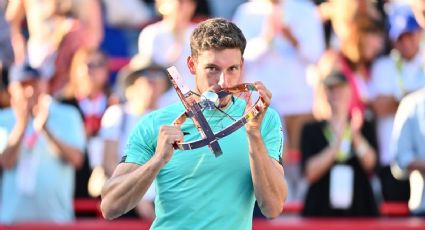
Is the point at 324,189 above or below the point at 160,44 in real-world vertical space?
below

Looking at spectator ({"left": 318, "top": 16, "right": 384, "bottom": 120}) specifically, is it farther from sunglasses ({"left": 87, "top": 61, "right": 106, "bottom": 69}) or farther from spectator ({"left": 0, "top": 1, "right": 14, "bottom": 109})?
spectator ({"left": 0, "top": 1, "right": 14, "bottom": 109})

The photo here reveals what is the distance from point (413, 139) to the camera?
920 centimetres

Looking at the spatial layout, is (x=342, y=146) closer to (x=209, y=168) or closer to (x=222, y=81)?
(x=209, y=168)

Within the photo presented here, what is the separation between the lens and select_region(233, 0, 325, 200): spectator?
9945 millimetres

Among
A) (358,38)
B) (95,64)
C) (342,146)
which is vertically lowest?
(342,146)

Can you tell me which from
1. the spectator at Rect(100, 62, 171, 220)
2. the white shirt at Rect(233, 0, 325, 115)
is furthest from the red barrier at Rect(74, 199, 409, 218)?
the white shirt at Rect(233, 0, 325, 115)

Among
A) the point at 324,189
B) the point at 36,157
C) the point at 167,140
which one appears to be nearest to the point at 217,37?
the point at 167,140

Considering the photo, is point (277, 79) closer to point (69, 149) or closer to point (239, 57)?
point (69, 149)

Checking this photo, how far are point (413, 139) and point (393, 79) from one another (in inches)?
40.4

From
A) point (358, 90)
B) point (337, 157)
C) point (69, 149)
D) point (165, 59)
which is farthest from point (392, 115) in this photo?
point (69, 149)

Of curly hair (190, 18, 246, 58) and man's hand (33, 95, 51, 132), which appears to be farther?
man's hand (33, 95, 51, 132)

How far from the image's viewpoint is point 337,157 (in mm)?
9102

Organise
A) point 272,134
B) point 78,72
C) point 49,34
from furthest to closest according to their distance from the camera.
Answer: point 49,34
point 78,72
point 272,134

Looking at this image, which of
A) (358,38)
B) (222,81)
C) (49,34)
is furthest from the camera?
(49,34)
